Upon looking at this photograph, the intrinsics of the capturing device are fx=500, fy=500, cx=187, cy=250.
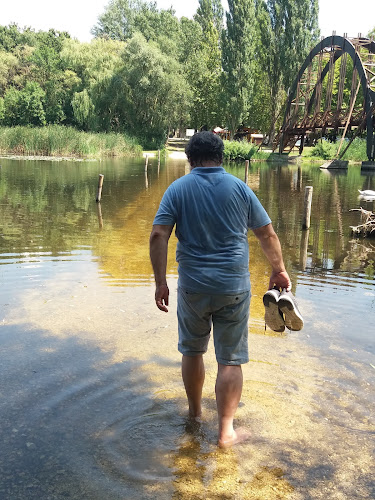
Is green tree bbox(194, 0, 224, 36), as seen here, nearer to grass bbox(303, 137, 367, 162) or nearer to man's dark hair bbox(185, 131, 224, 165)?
grass bbox(303, 137, 367, 162)

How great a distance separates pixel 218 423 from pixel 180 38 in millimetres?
66254

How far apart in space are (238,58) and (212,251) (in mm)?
53561

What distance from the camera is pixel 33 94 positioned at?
186ft

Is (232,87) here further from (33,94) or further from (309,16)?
(33,94)

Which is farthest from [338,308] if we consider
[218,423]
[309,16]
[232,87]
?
[309,16]

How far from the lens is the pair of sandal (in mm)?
3654

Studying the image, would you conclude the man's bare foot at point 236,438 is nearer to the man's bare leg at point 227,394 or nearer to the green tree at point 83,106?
the man's bare leg at point 227,394

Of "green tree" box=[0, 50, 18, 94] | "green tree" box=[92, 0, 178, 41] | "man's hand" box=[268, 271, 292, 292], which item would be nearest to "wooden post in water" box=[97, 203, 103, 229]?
"man's hand" box=[268, 271, 292, 292]

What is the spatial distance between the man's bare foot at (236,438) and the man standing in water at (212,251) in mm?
190

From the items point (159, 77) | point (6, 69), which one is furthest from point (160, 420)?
point (6, 69)

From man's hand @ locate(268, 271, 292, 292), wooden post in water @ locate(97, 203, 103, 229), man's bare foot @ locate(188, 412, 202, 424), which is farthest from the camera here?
wooden post in water @ locate(97, 203, 103, 229)

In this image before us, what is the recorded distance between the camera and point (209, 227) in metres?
3.20

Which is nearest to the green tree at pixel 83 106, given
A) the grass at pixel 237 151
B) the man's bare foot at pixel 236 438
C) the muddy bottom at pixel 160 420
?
the grass at pixel 237 151

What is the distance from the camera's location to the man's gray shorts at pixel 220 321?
3.22 m
